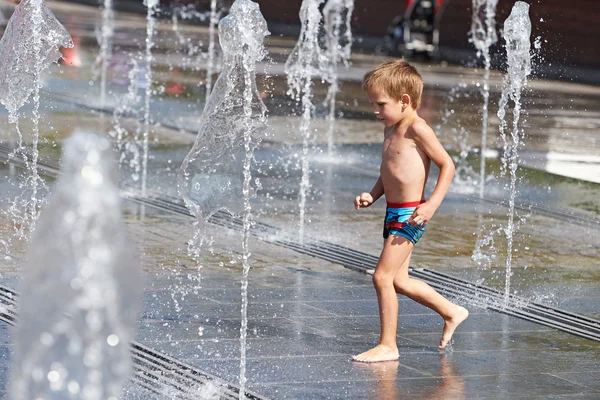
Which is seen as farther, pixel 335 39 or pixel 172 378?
pixel 335 39

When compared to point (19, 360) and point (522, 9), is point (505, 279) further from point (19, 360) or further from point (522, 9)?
point (19, 360)

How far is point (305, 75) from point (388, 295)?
35.5ft

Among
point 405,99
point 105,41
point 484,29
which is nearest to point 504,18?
point 484,29

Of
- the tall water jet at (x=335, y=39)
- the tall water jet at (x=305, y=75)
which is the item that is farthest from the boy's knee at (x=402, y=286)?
the tall water jet at (x=335, y=39)

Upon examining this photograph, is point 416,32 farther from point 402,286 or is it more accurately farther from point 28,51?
point 402,286

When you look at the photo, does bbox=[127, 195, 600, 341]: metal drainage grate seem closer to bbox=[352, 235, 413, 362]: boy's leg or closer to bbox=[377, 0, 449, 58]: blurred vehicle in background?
bbox=[352, 235, 413, 362]: boy's leg

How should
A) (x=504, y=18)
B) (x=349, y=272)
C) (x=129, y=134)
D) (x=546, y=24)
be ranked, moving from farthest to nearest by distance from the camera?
(x=546, y=24), (x=504, y=18), (x=129, y=134), (x=349, y=272)

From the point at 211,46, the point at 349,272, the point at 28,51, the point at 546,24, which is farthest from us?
the point at 546,24

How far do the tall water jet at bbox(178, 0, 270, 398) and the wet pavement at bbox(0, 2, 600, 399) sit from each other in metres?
0.33

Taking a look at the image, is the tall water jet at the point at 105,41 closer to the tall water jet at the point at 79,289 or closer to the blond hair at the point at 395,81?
the blond hair at the point at 395,81

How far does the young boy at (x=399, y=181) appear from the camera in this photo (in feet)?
16.9

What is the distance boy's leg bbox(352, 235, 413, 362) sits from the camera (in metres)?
5.12

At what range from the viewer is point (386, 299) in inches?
202

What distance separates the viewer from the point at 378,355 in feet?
16.8
